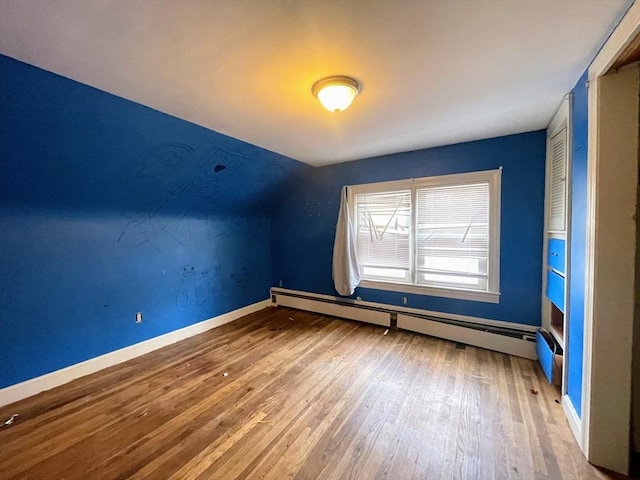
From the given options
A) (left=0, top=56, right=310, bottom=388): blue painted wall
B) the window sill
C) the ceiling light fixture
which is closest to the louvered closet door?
the window sill

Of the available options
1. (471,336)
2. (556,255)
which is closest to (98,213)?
(471,336)

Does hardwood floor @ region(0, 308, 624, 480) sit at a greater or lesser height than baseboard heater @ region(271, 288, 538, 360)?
lesser

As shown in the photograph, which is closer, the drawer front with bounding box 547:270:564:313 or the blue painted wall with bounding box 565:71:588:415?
the blue painted wall with bounding box 565:71:588:415

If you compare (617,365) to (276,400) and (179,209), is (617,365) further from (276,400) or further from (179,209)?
(179,209)

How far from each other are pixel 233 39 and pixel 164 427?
257 centimetres

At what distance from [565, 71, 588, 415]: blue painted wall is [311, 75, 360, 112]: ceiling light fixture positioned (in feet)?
4.92

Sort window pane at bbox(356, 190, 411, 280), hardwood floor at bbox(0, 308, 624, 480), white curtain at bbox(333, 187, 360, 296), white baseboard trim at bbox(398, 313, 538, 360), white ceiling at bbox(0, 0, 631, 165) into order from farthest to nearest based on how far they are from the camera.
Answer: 1. white curtain at bbox(333, 187, 360, 296)
2. window pane at bbox(356, 190, 411, 280)
3. white baseboard trim at bbox(398, 313, 538, 360)
4. hardwood floor at bbox(0, 308, 624, 480)
5. white ceiling at bbox(0, 0, 631, 165)

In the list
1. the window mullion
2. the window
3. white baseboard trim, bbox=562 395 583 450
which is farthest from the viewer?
the window mullion

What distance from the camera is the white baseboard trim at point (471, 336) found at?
9.57 ft

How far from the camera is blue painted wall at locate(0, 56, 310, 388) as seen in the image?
196cm

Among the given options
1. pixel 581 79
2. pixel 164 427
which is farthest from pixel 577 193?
pixel 164 427

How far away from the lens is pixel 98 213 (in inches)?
111

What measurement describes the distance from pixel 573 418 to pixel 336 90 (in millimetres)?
2778

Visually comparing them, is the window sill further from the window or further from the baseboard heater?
the baseboard heater
